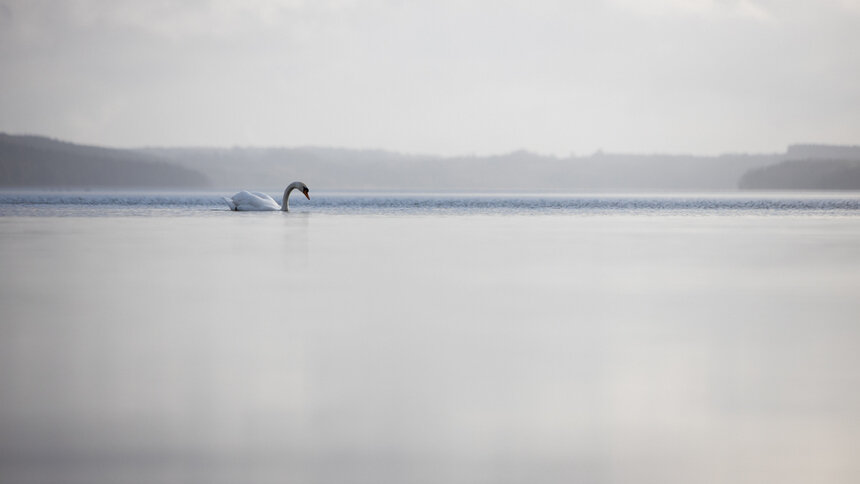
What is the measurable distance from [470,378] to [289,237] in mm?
14317

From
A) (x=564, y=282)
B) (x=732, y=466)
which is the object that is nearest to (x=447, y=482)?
(x=732, y=466)

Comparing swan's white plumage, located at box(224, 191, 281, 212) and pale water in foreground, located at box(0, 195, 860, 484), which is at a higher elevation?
swan's white plumage, located at box(224, 191, 281, 212)

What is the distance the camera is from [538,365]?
5.57 metres

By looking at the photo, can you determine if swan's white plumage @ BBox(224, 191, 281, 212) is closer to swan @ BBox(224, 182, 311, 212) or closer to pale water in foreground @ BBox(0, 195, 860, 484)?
swan @ BBox(224, 182, 311, 212)

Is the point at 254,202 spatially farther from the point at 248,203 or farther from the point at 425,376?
the point at 425,376

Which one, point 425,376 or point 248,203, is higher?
point 248,203

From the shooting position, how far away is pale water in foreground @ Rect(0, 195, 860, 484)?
3.71 metres

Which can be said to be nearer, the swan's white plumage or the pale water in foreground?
the pale water in foreground

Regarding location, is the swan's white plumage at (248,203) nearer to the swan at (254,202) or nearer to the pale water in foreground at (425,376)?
the swan at (254,202)

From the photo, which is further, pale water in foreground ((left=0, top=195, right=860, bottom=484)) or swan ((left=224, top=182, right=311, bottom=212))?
swan ((left=224, top=182, right=311, bottom=212))

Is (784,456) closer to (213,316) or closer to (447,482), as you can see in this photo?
(447,482)

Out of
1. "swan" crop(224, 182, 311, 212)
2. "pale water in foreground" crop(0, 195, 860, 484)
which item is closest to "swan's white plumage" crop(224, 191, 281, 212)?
"swan" crop(224, 182, 311, 212)

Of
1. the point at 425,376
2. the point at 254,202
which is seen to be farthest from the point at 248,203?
the point at 425,376

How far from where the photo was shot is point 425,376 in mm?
5199
